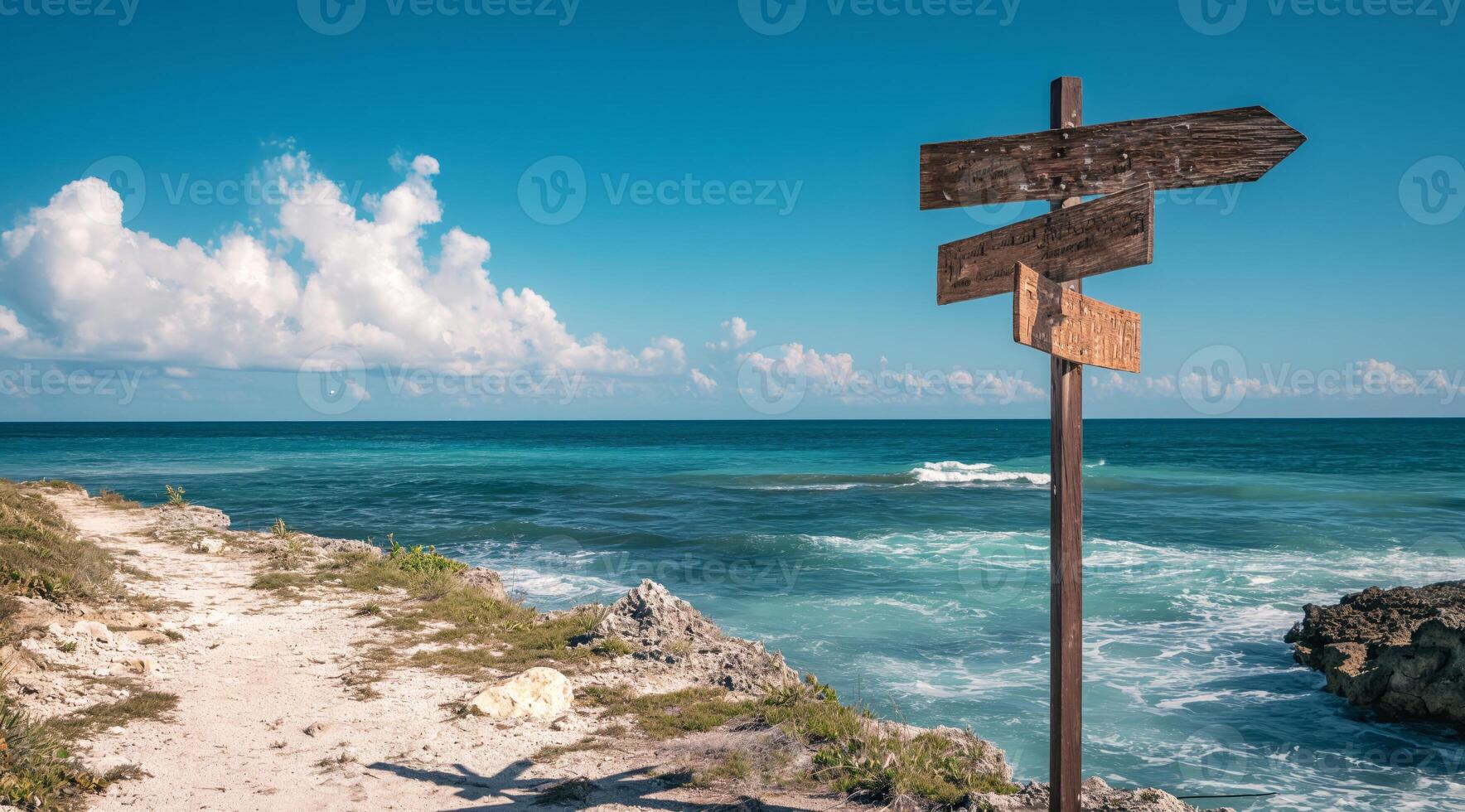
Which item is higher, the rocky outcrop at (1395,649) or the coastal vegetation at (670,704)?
the coastal vegetation at (670,704)

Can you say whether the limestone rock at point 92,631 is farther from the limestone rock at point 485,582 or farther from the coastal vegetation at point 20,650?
the limestone rock at point 485,582

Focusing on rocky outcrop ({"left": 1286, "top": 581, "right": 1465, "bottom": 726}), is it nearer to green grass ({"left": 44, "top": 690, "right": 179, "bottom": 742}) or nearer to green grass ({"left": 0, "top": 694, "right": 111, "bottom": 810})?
green grass ({"left": 0, "top": 694, "right": 111, "bottom": 810})

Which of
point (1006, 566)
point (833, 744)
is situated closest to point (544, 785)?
point (833, 744)

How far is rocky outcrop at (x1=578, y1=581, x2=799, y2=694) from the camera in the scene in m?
7.84

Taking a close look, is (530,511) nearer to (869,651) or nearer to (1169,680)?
(869,651)

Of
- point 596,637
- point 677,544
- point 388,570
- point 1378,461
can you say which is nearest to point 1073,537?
point 596,637

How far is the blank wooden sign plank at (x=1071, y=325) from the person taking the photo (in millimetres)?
3166

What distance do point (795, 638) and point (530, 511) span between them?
57.8 ft

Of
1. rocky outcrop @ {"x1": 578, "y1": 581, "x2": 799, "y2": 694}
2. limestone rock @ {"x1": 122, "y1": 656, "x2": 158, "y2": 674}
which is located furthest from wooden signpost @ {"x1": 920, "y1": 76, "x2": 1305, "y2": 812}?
limestone rock @ {"x1": 122, "y1": 656, "x2": 158, "y2": 674}

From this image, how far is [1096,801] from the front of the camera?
5.11 m

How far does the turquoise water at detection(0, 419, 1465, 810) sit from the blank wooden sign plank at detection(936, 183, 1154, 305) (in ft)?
20.3

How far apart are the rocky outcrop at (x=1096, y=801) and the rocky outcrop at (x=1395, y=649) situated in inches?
235

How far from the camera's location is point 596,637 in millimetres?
8680

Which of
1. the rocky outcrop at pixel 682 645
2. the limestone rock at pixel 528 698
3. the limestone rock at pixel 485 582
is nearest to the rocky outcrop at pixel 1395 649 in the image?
the rocky outcrop at pixel 682 645
